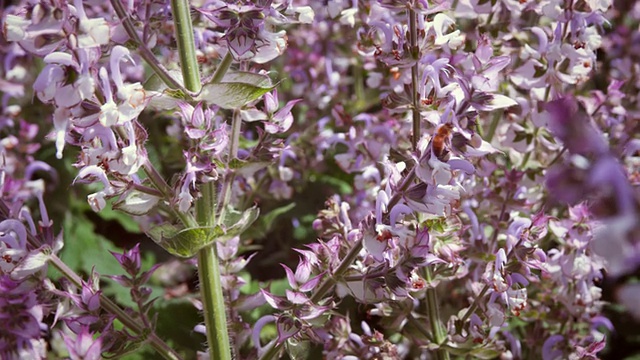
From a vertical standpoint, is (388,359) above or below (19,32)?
below

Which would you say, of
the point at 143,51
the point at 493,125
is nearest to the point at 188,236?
the point at 143,51

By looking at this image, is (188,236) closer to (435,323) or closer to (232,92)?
(232,92)

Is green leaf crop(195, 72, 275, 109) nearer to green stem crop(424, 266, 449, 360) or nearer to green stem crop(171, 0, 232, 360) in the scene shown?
green stem crop(171, 0, 232, 360)

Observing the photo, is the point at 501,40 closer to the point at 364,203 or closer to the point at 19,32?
the point at 364,203

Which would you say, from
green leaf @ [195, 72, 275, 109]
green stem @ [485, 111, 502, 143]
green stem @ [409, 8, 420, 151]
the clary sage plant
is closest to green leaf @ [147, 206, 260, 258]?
the clary sage plant

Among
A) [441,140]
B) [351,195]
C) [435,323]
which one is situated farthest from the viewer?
[351,195]

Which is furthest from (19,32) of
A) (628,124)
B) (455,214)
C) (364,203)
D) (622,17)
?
(622,17)

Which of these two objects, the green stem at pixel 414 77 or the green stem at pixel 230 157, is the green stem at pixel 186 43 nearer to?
the green stem at pixel 230 157
